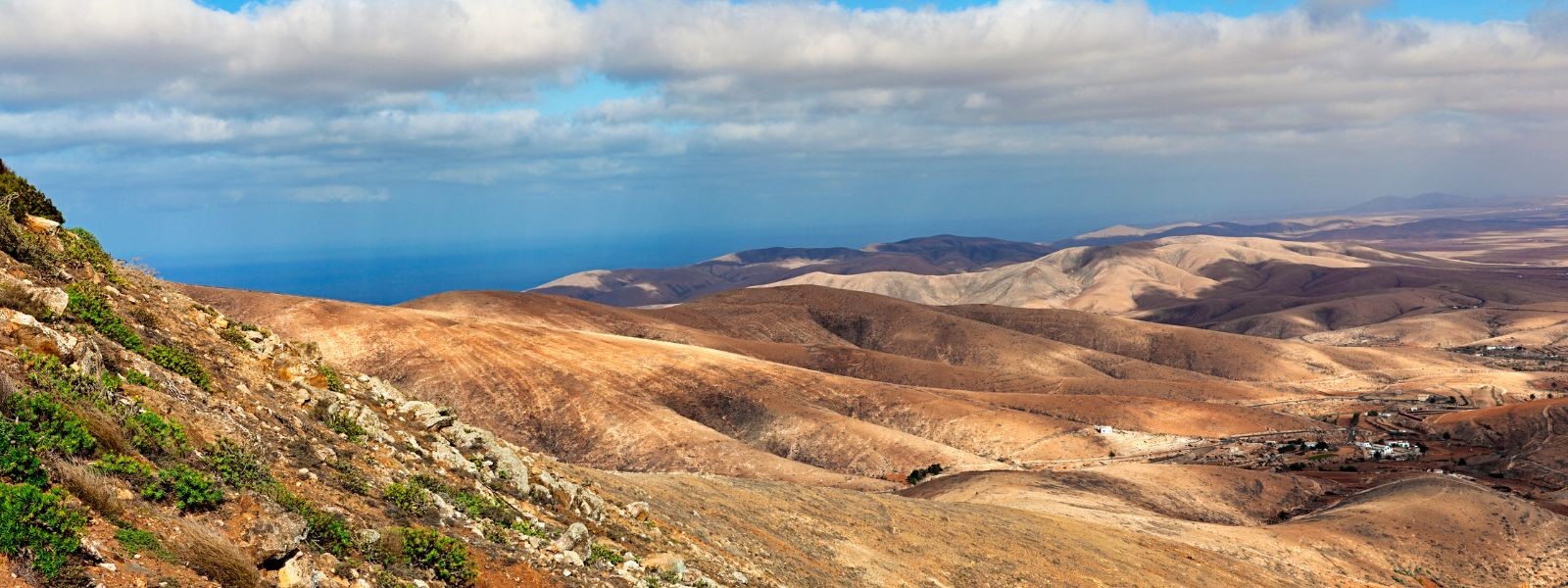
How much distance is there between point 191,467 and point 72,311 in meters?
3.83

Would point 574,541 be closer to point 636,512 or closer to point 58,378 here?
point 636,512

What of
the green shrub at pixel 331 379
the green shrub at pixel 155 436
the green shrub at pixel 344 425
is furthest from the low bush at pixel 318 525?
the green shrub at pixel 331 379

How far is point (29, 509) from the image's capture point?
6.80m

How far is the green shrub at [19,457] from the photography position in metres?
7.39

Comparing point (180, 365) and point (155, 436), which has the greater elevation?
point (180, 365)

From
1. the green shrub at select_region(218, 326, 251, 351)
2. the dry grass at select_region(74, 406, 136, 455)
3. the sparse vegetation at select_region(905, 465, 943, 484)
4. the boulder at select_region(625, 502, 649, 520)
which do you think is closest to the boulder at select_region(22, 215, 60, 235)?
the green shrub at select_region(218, 326, 251, 351)

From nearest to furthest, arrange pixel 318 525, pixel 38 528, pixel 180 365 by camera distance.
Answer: pixel 38 528, pixel 318 525, pixel 180 365

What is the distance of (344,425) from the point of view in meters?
12.9

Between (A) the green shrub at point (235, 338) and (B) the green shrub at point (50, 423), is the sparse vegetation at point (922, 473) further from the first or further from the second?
(B) the green shrub at point (50, 423)

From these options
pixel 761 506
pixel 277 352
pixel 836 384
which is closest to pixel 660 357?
pixel 836 384

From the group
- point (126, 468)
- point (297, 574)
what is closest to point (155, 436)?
point (126, 468)

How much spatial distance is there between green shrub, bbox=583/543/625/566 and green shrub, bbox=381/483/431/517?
2.34m

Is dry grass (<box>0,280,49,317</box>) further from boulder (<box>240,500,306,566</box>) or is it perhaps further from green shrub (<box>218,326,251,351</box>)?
boulder (<box>240,500,306,566</box>)

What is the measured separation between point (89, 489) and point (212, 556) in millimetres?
1123
